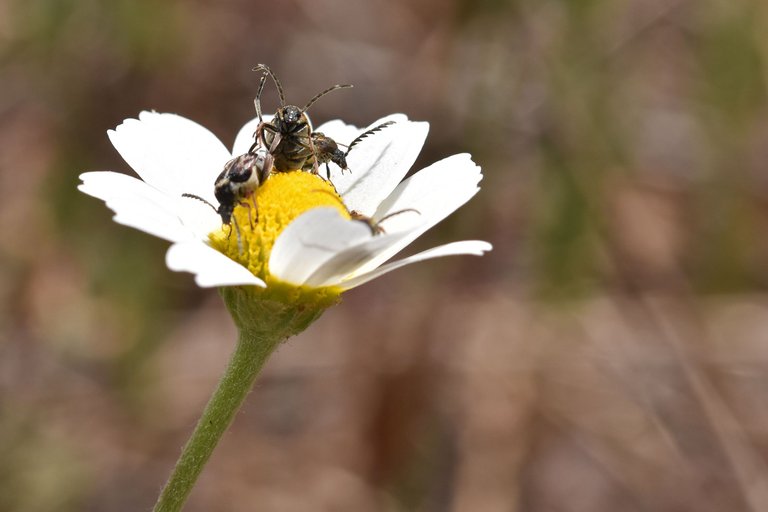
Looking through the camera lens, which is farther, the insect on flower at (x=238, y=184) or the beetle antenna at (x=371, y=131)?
the beetle antenna at (x=371, y=131)

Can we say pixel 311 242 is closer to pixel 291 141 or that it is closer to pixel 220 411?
pixel 220 411

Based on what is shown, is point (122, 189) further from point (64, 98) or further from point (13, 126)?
point (13, 126)

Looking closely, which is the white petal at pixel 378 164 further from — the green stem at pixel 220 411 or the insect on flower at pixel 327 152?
the green stem at pixel 220 411

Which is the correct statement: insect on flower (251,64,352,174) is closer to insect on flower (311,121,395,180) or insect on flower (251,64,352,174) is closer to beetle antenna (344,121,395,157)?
insect on flower (311,121,395,180)

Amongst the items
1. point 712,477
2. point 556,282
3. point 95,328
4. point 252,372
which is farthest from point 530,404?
point 252,372

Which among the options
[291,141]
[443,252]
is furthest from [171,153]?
[443,252]

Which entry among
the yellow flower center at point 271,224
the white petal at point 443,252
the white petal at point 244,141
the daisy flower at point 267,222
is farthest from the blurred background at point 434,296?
the white petal at point 443,252

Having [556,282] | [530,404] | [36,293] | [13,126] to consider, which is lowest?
[530,404]

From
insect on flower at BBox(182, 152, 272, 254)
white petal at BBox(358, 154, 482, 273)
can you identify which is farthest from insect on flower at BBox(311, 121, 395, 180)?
insect on flower at BBox(182, 152, 272, 254)
